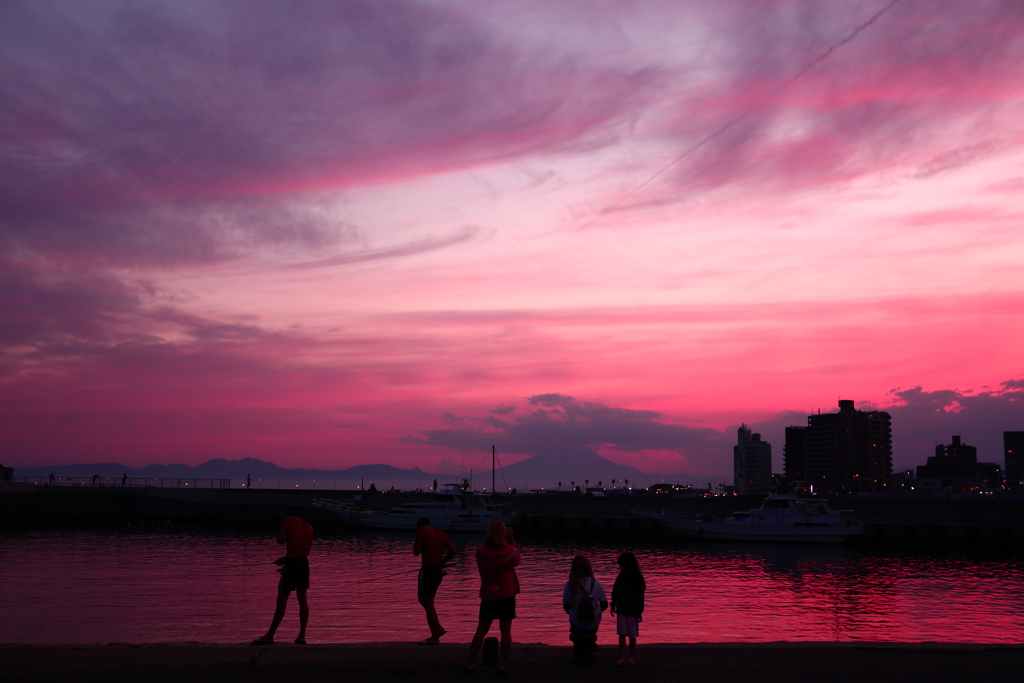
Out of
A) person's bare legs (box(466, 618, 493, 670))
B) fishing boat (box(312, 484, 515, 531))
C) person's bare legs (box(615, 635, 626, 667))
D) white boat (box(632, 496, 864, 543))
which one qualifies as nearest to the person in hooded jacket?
person's bare legs (box(615, 635, 626, 667))

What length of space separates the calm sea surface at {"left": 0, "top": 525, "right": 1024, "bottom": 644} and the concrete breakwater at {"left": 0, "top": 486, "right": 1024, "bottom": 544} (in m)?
9.93

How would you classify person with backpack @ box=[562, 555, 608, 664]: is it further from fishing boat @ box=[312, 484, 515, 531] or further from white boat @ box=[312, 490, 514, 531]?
fishing boat @ box=[312, 484, 515, 531]

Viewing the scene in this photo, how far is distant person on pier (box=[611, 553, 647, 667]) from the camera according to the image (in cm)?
1261

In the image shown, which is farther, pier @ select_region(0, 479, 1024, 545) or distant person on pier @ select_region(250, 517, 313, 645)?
pier @ select_region(0, 479, 1024, 545)

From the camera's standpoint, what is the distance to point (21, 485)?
74.9 metres

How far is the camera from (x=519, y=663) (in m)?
12.5

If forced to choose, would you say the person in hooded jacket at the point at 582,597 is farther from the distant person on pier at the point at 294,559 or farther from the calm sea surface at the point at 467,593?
the calm sea surface at the point at 467,593

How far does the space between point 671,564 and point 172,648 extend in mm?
36111

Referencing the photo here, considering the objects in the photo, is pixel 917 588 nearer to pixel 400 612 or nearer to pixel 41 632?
pixel 400 612

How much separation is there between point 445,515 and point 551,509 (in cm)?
1348

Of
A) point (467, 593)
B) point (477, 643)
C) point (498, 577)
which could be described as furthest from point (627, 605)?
point (467, 593)

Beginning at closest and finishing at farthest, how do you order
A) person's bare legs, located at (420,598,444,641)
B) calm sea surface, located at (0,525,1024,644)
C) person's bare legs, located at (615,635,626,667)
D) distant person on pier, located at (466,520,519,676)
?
distant person on pier, located at (466,520,519,676)
person's bare legs, located at (615,635,626,667)
person's bare legs, located at (420,598,444,641)
calm sea surface, located at (0,525,1024,644)

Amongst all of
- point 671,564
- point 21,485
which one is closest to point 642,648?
point 671,564

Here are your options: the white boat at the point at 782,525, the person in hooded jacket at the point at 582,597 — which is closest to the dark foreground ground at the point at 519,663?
the person in hooded jacket at the point at 582,597
